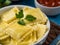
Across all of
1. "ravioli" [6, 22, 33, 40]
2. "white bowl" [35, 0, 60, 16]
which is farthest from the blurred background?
"ravioli" [6, 22, 33, 40]

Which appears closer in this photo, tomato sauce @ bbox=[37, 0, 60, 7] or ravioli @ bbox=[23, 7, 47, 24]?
ravioli @ bbox=[23, 7, 47, 24]

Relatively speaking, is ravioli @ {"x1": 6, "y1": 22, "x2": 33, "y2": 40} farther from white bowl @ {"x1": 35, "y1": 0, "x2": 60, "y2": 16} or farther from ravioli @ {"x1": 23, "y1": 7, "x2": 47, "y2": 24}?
white bowl @ {"x1": 35, "y1": 0, "x2": 60, "y2": 16}

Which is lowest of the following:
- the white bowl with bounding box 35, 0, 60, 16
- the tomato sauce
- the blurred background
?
the blurred background

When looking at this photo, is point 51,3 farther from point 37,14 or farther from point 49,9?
point 37,14

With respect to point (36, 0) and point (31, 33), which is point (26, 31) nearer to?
point (31, 33)

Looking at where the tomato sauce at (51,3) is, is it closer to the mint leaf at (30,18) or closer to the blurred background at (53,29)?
the blurred background at (53,29)

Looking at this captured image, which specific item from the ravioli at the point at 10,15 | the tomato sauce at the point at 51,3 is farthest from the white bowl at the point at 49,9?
the ravioli at the point at 10,15

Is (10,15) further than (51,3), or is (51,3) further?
(51,3)

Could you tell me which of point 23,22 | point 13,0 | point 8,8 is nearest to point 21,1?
point 13,0

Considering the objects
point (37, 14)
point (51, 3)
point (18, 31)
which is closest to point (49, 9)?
point (51, 3)

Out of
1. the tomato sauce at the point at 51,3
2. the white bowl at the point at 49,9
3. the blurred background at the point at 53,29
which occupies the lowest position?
the blurred background at the point at 53,29

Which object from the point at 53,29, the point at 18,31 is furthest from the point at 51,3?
the point at 18,31

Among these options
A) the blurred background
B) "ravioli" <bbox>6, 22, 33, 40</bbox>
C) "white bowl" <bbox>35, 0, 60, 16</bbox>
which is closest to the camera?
"ravioli" <bbox>6, 22, 33, 40</bbox>

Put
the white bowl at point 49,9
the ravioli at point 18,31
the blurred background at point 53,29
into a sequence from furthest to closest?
the white bowl at point 49,9 → the blurred background at point 53,29 → the ravioli at point 18,31
